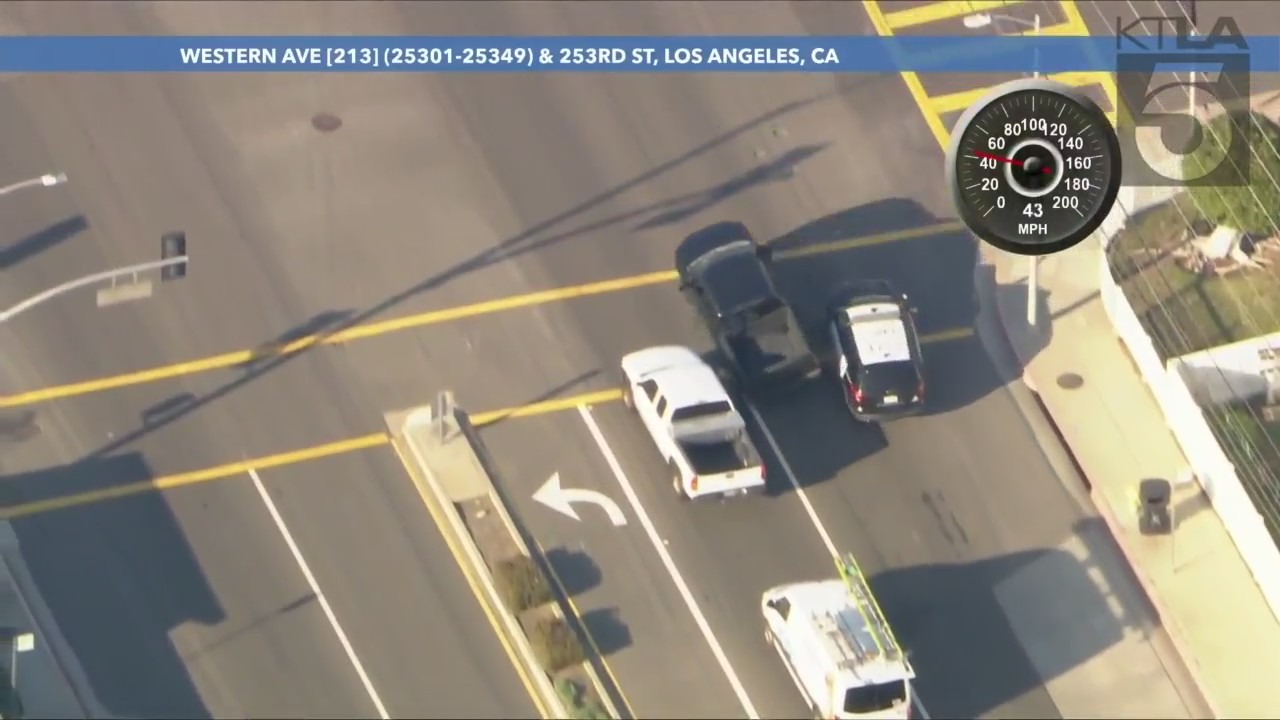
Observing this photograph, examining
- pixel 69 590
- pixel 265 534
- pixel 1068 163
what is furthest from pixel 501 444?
pixel 1068 163

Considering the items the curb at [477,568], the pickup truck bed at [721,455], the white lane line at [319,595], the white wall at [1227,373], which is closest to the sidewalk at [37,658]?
the white lane line at [319,595]

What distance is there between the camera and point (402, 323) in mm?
44406

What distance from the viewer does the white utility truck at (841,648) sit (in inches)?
1497

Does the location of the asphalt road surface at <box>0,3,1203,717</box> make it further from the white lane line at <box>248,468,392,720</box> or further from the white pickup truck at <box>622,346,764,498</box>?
the white pickup truck at <box>622,346,764,498</box>

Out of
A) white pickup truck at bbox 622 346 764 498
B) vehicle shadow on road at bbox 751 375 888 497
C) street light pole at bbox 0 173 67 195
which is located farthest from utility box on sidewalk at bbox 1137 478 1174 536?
street light pole at bbox 0 173 67 195

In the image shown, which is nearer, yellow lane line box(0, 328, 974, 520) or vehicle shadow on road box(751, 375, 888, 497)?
yellow lane line box(0, 328, 974, 520)

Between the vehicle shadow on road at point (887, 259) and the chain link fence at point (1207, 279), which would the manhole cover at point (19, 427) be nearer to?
the vehicle shadow on road at point (887, 259)

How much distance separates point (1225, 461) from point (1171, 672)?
3974mm

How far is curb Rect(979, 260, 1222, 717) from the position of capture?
A: 40.2 m

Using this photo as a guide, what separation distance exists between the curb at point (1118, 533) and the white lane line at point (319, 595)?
13.5 m

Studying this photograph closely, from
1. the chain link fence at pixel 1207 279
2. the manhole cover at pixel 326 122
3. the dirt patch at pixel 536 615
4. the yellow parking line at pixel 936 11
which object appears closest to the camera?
the dirt patch at pixel 536 615
